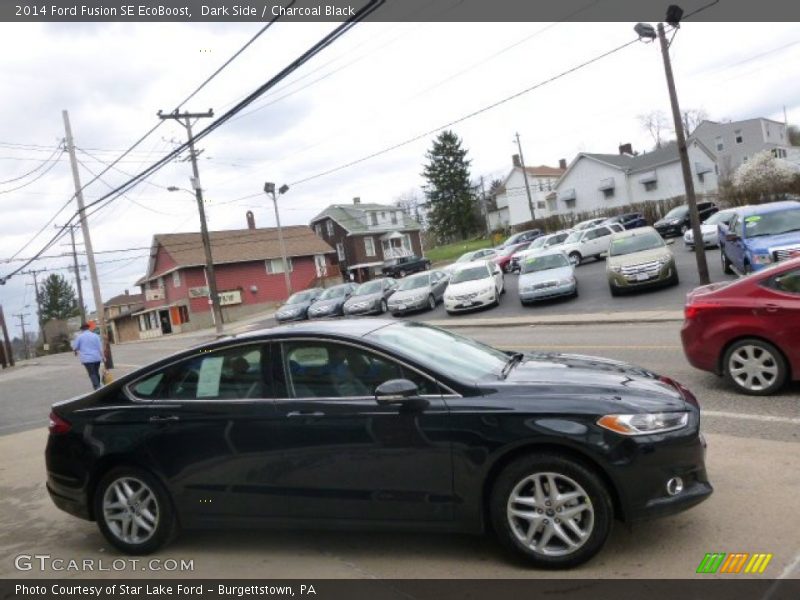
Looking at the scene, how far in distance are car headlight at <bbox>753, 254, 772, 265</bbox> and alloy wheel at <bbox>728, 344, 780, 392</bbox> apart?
825 centimetres

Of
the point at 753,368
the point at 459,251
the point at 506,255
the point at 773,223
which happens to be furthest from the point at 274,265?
the point at 753,368

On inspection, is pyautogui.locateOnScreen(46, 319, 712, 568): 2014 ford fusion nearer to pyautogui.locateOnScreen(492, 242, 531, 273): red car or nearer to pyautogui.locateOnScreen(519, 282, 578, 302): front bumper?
pyautogui.locateOnScreen(519, 282, 578, 302): front bumper

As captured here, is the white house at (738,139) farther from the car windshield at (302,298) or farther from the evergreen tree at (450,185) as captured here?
the car windshield at (302,298)

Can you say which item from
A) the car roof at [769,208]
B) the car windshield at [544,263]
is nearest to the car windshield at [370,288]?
the car windshield at [544,263]

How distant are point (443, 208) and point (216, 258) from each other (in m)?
28.3

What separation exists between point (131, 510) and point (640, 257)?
17.0 meters

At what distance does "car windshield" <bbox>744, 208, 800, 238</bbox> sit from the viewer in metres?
14.9

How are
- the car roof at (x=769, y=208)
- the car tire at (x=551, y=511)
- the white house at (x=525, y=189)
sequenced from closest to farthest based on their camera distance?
the car tire at (x=551, y=511), the car roof at (x=769, y=208), the white house at (x=525, y=189)

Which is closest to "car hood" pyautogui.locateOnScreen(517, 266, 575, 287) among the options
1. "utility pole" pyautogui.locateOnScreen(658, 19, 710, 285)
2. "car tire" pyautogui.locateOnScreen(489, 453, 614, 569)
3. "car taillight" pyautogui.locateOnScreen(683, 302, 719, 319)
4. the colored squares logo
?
"utility pole" pyautogui.locateOnScreen(658, 19, 710, 285)

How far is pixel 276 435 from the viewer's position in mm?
4371

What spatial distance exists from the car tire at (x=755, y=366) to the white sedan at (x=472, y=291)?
1495cm

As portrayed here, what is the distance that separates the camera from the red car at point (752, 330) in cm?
709
